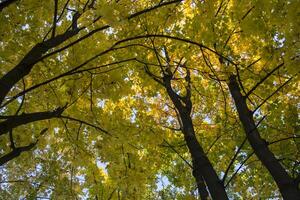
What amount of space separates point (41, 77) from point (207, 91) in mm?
4982

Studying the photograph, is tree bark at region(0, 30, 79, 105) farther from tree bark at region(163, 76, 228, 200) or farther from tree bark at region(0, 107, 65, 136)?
tree bark at region(163, 76, 228, 200)

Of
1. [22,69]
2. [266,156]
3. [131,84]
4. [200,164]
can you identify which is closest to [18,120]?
[22,69]

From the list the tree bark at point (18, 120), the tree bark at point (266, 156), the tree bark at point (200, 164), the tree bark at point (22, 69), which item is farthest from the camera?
the tree bark at point (200, 164)

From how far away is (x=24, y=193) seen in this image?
9.62 meters

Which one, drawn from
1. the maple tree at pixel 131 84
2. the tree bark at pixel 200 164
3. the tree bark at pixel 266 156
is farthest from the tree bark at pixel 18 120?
the tree bark at pixel 266 156

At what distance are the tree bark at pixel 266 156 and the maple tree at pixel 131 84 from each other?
0.06ft

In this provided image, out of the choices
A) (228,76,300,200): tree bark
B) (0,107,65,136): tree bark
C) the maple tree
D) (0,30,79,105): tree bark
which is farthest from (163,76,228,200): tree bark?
(0,30,79,105): tree bark

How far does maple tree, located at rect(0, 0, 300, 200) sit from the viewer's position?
471 cm

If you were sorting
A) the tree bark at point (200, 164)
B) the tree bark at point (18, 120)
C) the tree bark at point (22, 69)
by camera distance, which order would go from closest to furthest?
the tree bark at point (22, 69)
the tree bark at point (18, 120)
the tree bark at point (200, 164)

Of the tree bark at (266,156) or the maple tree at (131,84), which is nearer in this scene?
the maple tree at (131,84)

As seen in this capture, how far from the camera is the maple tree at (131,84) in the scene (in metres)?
4.71

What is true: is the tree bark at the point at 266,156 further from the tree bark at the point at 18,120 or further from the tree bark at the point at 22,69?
the tree bark at the point at 22,69

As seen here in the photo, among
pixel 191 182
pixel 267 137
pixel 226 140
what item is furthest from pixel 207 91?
pixel 191 182

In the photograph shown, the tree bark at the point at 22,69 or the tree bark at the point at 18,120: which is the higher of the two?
the tree bark at the point at 22,69
